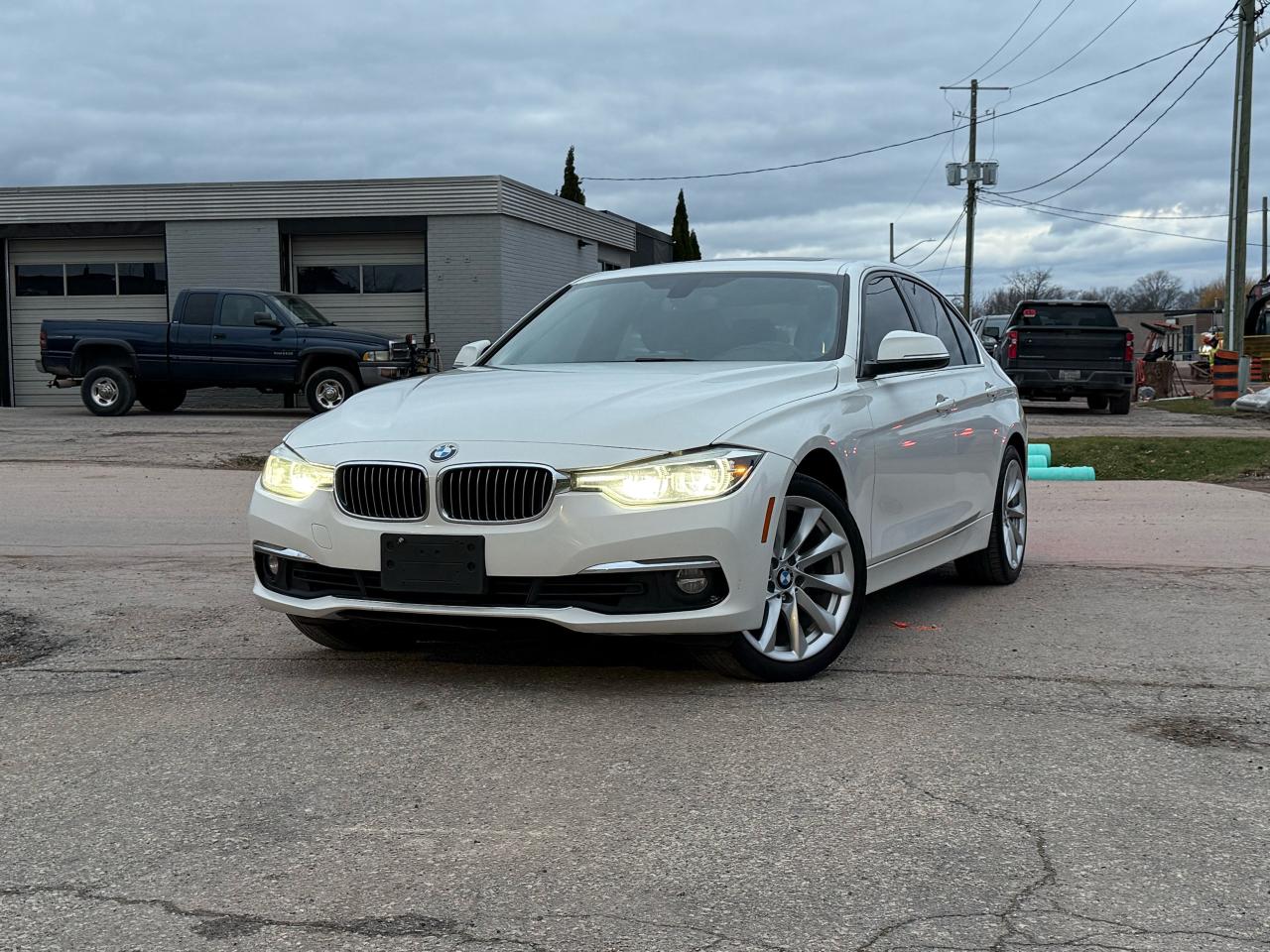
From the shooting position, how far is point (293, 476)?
5.23 m

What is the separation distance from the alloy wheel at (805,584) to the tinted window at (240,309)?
769 inches

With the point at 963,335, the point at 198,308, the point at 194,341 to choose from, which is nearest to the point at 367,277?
the point at 198,308

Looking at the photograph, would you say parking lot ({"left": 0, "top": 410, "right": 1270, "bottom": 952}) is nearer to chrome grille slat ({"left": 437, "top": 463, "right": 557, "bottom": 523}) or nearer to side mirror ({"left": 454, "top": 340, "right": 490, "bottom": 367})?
chrome grille slat ({"left": 437, "top": 463, "right": 557, "bottom": 523})

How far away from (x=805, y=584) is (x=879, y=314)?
5.89 ft

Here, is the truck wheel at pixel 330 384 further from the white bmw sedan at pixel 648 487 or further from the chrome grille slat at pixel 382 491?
the chrome grille slat at pixel 382 491

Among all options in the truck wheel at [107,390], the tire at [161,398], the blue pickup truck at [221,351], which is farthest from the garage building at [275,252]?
the truck wheel at [107,390]

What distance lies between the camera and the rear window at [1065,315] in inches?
1036

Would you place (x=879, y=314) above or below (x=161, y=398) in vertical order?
above

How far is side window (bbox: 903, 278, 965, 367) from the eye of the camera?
284 inches

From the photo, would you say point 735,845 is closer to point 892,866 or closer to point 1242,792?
point 892,866

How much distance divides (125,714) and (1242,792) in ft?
11.3

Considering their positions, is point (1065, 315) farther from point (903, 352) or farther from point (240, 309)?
point (903, 352)

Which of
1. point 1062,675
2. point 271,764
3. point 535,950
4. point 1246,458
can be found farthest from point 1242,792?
point 1246,458

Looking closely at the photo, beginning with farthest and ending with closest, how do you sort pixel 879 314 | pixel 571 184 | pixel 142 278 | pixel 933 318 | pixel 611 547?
1. pixel 571 184
2. pixel 142 278
3. pixel 933 318
4. pixel 879 314
5. pixel 611 547
